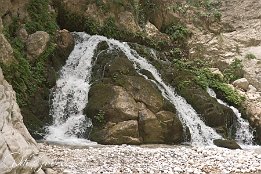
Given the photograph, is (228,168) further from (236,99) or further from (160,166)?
(236,99)

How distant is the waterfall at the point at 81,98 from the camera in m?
12.0

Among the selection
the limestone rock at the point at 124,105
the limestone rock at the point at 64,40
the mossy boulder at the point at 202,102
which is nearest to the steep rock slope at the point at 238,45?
the mossy boulder at the point at 202,102

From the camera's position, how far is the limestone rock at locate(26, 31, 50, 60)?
45.5ft

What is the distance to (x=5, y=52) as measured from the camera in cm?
1223

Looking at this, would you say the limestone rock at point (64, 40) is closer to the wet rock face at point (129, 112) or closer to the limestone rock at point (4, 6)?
the limestone rock at point (4, 6)

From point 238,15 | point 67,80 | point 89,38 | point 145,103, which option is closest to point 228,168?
point 145,103

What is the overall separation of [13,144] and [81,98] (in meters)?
6.75

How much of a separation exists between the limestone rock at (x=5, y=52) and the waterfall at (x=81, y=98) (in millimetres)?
1937

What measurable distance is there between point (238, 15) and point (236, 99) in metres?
9.16

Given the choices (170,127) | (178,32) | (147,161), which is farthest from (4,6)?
(178,32)

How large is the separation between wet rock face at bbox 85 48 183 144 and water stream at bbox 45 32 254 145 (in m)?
0.46

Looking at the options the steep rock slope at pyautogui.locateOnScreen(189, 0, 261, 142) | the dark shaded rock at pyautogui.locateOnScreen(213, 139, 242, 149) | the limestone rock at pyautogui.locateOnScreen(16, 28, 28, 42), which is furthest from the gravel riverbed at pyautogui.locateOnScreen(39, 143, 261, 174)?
the steep rock slope at pyautogui.locateOnScreen(189, 0, 261, 142)

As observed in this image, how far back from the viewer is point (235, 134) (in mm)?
13992

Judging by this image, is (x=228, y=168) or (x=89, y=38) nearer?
(x=228, y=168)
